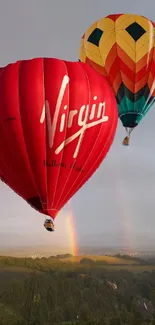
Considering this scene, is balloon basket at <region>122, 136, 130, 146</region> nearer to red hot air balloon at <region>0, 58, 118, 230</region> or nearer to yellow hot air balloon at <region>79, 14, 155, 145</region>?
yellow hot air balloon at <region>79, 14, 155, 145</region>

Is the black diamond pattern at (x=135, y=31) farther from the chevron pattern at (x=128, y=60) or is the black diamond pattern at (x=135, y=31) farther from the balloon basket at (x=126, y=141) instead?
the balloon basket at (x=126, y=141)

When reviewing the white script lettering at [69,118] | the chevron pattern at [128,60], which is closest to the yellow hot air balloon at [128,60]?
the chevron pattern at [128,60]

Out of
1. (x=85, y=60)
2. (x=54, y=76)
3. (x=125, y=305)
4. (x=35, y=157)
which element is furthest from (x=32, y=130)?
(x=125, y=305)

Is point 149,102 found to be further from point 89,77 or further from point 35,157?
point 35,157

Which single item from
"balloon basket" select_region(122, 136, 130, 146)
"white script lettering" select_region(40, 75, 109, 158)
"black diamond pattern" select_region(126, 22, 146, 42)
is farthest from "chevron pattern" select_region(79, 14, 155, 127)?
"white script lettering" select_region(40, 75, 109, 158)

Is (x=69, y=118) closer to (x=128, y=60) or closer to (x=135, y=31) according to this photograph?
(x=128, y=60)

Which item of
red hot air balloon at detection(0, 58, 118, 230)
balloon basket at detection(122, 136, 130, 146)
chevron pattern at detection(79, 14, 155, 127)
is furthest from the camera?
balloon basket at detection(122, 136, 130, 146)

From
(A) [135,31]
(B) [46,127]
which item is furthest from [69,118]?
(A) [135,31]
